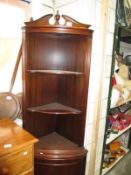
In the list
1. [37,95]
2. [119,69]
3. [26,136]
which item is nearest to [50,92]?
[37,95]

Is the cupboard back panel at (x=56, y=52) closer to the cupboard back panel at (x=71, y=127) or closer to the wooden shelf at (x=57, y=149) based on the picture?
the cupboard back panel at (x=71, y=127)

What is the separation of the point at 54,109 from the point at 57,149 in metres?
0.36

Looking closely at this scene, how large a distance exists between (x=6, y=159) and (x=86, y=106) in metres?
0.73

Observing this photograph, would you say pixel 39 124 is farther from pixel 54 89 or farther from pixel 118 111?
pixel 118 111

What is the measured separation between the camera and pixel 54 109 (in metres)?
1.51

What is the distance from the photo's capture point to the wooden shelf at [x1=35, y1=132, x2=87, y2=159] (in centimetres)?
144

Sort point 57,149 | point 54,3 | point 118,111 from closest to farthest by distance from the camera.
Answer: point 57,149 → point 54,3 → point 118,111

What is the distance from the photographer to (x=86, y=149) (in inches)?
60.2

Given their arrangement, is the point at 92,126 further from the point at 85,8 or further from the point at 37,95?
the point at 85,8

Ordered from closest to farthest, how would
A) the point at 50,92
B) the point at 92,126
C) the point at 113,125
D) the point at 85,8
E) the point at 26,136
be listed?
1. the point at 26,136
2. the point at 85,8
3. the point at 92,126
4. the point at 50,92
5. the point at 113,125

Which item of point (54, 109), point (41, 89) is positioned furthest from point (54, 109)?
point (41, 89)

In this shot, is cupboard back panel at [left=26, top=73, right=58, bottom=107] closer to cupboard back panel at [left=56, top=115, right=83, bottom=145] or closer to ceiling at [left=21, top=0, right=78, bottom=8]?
cupboard back panel at [left=56, top=115, right=83, bottom=145]

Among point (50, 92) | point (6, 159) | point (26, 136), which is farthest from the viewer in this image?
point (50, 92)

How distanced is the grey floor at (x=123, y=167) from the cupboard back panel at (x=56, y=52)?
135cm
